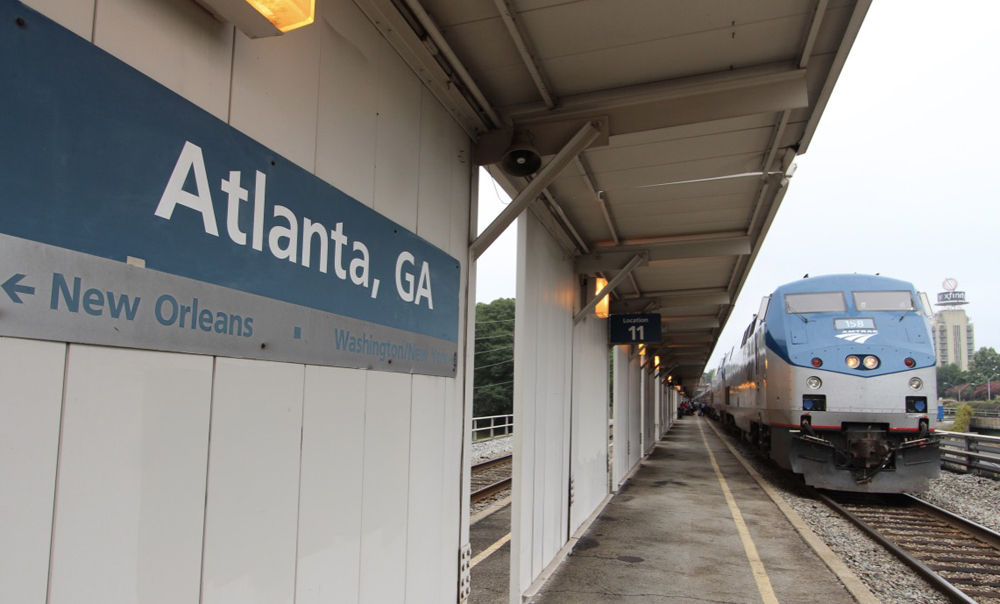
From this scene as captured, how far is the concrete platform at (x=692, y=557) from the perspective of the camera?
5266 mm

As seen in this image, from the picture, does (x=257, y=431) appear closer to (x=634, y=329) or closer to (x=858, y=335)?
(x=634, y=329)

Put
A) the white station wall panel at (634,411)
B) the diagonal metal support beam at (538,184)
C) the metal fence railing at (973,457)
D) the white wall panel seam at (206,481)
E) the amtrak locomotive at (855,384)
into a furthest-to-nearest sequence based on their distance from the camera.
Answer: the white station wall panel at (634,411) → the metal fence railing at (973,457) → the amtrak locomotive at (855,384) → the diagonal metal support beam at (538,184) → the white wall panel seam at (206,481)

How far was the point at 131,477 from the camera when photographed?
5.12ft

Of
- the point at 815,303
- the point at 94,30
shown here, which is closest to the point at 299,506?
the point at 94,30

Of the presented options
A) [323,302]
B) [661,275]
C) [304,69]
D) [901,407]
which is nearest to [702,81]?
[304,69]

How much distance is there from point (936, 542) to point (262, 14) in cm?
862

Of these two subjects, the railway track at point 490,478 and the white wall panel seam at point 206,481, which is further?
the railway track at point 490,478

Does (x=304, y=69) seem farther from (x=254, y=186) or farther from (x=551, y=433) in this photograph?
(x=551, y=433)

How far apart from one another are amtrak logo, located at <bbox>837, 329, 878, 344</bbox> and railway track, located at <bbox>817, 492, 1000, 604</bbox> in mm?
2567

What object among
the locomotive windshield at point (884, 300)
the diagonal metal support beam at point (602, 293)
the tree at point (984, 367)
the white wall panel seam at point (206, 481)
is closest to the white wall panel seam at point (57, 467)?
the white wall panel seam at point (206, 481)

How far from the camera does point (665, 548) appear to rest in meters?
6.72

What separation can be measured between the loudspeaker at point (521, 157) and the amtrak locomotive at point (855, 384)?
7.95m

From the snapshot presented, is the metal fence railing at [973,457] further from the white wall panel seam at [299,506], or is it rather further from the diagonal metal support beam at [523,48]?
the white wall panel seam at [299,506]

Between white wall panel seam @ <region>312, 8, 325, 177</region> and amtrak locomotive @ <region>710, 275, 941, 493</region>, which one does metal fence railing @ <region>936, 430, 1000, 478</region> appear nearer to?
amtrak locomotive @ <region>710, 275, 941, 493</region>
